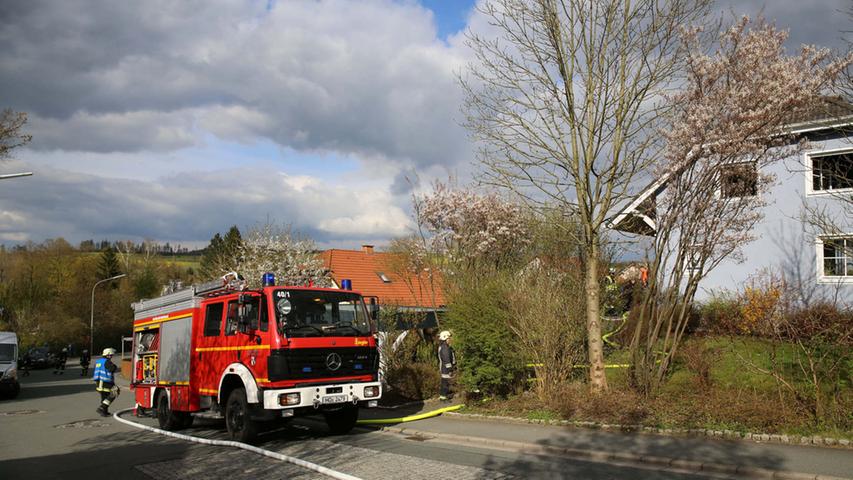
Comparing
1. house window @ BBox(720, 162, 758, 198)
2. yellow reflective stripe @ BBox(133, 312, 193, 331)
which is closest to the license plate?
yellow reflective stripe @ BBox(133, 312, 193, 331)

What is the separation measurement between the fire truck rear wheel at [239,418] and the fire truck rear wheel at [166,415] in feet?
9.99

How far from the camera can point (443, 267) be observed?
21.4 m

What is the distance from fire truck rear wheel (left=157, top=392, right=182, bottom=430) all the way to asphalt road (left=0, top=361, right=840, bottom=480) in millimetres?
366

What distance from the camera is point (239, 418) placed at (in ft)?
38.4

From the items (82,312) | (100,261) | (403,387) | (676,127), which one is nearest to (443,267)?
(403,387)

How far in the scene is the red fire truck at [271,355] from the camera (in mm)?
11109

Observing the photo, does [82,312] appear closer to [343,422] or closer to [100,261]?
[100,261]

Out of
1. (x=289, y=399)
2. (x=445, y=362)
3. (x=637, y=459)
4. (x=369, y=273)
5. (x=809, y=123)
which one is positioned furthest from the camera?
(x=369, y=273)

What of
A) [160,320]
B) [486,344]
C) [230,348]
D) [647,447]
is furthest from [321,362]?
[160,320]

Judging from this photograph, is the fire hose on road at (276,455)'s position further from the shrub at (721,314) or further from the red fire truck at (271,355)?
the shrub at (721,314)

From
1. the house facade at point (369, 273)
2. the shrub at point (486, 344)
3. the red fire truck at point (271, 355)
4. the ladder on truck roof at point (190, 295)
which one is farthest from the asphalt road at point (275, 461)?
the house facade at point (369, 273)

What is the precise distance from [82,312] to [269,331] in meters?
70.3

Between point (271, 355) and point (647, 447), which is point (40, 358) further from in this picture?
point (647, 447)

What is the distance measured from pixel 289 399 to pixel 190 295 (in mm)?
4391
